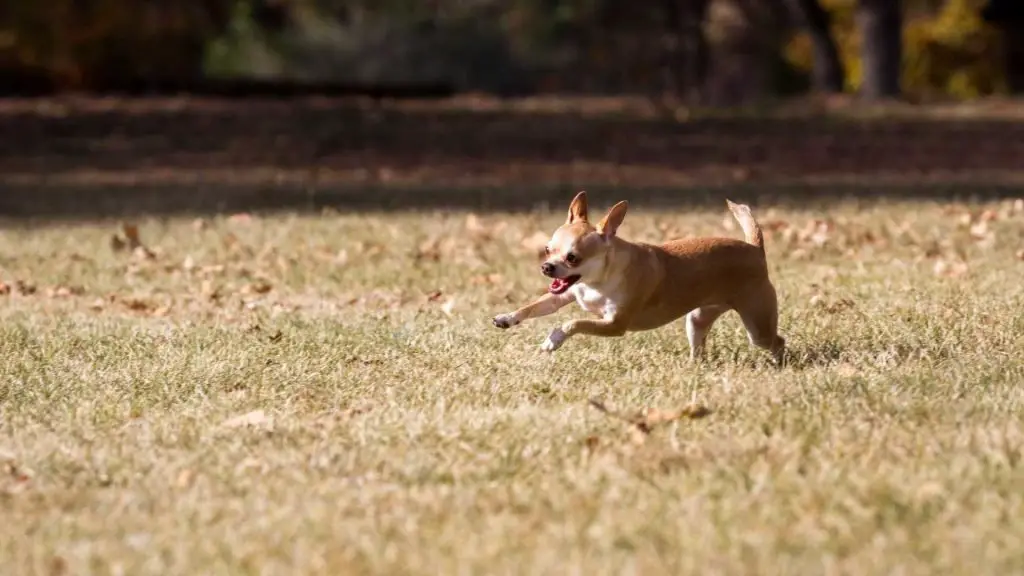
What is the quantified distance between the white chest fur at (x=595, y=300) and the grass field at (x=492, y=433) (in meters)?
0.23

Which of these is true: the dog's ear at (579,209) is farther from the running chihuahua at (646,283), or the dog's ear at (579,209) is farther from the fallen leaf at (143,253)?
the fallen leaf at (143,253)

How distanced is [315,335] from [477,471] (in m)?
2.71

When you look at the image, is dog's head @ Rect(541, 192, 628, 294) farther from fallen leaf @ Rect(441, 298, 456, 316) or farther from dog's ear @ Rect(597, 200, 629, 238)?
fallen leaf @ Rect(441, 298, 456, 316)

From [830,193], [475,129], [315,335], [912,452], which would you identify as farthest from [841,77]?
[912,452]

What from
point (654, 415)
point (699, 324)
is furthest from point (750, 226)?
point (654, 415)

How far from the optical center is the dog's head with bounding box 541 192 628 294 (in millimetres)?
6070

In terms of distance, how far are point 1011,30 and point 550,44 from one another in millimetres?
10446

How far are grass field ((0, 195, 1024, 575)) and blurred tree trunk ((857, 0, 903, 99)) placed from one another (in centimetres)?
1768

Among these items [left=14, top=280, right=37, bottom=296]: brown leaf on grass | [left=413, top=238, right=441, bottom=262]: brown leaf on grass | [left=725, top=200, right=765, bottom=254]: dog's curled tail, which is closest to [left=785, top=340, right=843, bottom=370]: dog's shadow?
[left=725, top=200, right=765, bottom=254]: dog's curled tail

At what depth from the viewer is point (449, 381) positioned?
20.4ft

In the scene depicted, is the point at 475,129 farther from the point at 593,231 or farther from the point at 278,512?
the point at 278,512

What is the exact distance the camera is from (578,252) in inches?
239

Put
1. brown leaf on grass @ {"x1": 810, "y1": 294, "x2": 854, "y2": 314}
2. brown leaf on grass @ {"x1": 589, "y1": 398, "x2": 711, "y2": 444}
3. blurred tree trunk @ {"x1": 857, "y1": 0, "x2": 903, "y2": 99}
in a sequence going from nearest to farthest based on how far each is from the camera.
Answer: brown leaf on grass @ {"x1": 589, "y1": 398, "x2": 711, "y2": 444} < brown leaf on grass @ {"x1": 810, "y1": 294, "x2": 854, "y2": 314} < blurred tree trunk @ {"x1": 857, "y1": 0, "x2": 903, "y2": 99}

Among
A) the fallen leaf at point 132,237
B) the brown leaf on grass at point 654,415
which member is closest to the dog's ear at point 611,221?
the brown leaf on grass at point 654,415
